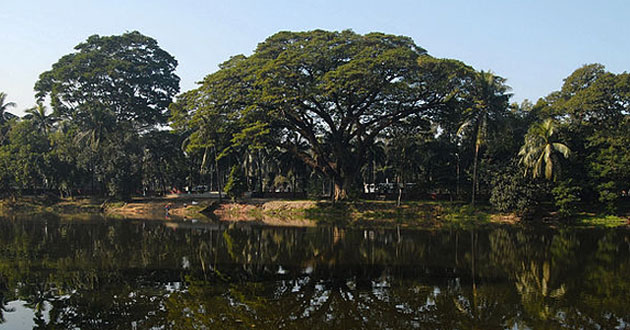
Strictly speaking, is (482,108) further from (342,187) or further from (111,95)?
(111,95)

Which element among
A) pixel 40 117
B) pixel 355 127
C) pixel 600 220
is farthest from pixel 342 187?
pixel 40 117

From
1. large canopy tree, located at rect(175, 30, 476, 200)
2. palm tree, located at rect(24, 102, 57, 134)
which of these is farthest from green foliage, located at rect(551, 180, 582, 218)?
palm tree, located at rect(24, 102, 57, 134)

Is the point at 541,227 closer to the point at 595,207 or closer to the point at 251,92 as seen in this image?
the point at 595,207

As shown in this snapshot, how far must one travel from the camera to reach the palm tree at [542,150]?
38.5 metres

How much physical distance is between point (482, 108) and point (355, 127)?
44.0 feet

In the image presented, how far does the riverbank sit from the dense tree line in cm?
157

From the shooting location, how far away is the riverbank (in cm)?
3912

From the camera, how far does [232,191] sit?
50.3m

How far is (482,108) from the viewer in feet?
136

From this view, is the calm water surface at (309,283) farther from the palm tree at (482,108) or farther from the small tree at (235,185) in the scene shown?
the small tree at (235,185)

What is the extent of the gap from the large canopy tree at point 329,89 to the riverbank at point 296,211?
3700 millimetres

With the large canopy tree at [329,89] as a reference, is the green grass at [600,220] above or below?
below

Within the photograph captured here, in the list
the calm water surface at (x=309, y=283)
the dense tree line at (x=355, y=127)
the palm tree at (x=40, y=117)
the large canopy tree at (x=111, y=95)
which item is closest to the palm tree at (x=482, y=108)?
the dense tree line at (x=355, y=127)

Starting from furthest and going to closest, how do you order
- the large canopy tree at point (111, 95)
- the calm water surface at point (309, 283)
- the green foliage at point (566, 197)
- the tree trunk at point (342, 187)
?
the large canopy tree at point (111, 95) → the tree trunk at point (342, 187) → the green foliage at point (566, 197) → the calm water surface at point (309, 283)
